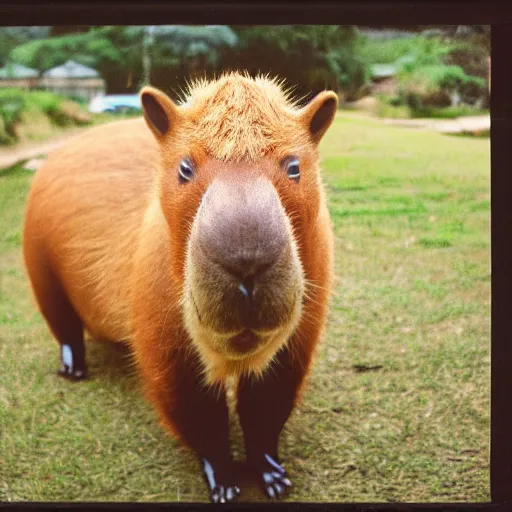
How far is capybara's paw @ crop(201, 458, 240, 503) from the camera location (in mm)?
2258

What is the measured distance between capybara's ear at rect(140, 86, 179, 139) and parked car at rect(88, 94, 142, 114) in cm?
36

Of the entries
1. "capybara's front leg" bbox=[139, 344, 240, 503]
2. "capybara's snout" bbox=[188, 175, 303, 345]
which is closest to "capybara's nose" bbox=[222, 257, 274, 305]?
"capybara's snout" bbox=[188, 175, 303, 345]

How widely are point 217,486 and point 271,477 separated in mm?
194

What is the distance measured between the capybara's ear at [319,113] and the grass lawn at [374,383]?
274mm

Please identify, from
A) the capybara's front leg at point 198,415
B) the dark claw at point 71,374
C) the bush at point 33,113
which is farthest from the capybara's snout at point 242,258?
the dark claw at point 71,374

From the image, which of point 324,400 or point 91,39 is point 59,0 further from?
point 324,400

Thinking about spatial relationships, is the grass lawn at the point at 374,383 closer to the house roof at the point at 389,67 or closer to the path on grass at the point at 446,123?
the path on grass at the point at 446,123

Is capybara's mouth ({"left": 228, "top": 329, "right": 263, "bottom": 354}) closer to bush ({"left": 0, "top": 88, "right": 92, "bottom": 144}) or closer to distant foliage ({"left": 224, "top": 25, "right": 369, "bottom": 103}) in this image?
Result: distant foliage ({"left": 224, "top": 25, "right": 369, "bottom": 103})

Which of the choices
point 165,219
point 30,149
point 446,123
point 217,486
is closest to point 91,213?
point 30,149

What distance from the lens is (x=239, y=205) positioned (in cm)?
171

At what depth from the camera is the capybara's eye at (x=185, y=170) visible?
1830 mm

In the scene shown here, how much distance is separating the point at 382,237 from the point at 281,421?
0.77 metres

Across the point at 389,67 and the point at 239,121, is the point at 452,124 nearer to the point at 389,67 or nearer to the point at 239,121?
the point at 389,67

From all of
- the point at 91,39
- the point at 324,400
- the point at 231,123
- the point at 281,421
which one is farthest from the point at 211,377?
the point at 91,39
